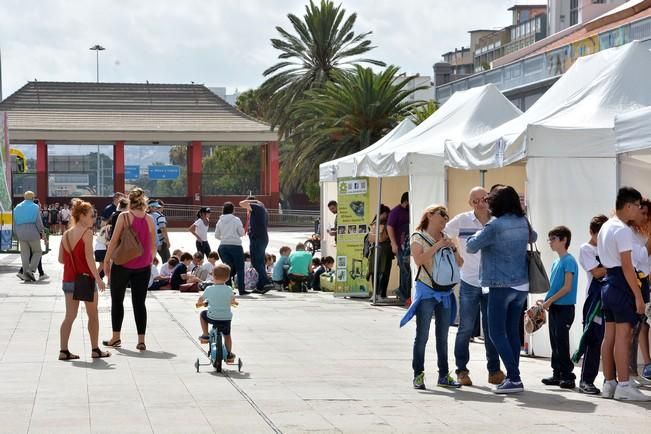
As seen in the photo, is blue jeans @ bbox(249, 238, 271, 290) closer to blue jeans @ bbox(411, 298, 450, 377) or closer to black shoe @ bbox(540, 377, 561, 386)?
black shoe @ bbox(540, 377, 561, 386)

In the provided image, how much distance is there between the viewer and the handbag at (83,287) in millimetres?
12148

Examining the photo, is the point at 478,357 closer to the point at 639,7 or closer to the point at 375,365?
the point at 375,365

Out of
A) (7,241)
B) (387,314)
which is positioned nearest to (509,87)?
(7,241)

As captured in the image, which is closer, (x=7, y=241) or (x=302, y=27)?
(x=7, y=241)

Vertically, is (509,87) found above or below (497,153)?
above

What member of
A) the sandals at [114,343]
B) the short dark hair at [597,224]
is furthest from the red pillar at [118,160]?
the short dark hair at [597,224]

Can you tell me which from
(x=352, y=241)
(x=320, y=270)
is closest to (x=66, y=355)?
(x=352, y=241)

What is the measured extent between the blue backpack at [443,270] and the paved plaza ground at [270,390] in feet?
2.91

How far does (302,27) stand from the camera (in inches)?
2418

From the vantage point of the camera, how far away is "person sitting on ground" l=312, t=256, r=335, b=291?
23.3m

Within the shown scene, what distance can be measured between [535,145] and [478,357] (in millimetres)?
2276

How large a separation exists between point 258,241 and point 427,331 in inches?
456

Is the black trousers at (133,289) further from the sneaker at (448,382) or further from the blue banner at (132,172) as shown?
the blue banner at (132,172)

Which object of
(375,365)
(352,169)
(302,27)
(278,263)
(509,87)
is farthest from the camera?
(302,27)
